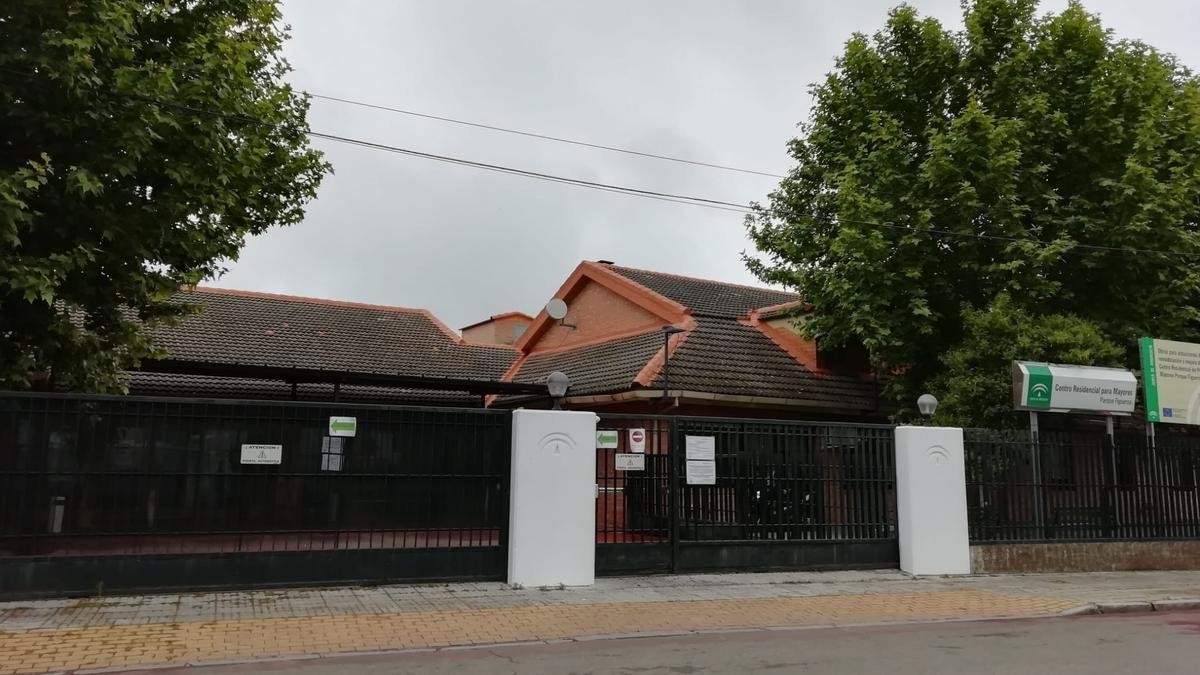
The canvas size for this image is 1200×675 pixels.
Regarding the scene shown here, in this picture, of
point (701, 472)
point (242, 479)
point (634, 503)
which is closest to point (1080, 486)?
point (701, 472)

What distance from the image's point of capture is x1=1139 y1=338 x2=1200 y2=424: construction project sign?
560 inches

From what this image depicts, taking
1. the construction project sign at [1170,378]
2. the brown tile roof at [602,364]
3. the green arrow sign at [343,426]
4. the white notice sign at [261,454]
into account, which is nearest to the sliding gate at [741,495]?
the green arrow sign at [343,426]

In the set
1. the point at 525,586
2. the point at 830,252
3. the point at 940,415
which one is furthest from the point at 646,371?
the point at 525,586

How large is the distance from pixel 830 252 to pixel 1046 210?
3.81 meters

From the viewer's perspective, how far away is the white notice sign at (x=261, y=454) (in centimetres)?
936

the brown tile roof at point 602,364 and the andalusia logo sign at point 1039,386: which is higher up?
the brown tile roof at point 602,364

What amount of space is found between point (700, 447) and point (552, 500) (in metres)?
2.27

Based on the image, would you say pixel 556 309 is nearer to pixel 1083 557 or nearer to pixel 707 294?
pixel 707 294

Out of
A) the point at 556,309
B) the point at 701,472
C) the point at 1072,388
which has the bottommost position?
the point at 701,472

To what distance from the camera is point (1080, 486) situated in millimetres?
13656

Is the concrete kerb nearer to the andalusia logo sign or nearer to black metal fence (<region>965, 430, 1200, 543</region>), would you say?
black metal fence (<region>965, 430, 1200, 543</region>)

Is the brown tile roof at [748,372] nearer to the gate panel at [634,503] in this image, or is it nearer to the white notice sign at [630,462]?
the gate panel at [634,503]

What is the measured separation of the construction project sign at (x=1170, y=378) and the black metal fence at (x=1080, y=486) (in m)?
0.44

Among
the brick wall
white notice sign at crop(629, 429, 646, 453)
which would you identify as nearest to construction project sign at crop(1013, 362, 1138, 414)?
the brick wall
